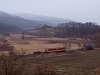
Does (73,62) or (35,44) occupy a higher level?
(35,44)

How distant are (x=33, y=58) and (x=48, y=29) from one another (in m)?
64.8

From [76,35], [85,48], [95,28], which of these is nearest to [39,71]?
[85,48]

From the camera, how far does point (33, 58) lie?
38312 millimetres

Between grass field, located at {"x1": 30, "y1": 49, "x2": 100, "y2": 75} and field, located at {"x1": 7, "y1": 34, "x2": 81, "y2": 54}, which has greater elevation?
field, located at {"x1": 7, "y1": 34, "x2": 81, "y2": 54}

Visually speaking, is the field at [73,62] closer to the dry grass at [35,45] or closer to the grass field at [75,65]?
the grass field at [75,65]

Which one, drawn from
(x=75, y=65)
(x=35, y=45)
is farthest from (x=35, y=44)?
(x=75, y=65)

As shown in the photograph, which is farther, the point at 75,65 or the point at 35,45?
the point at 35,45

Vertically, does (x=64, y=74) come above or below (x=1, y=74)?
below

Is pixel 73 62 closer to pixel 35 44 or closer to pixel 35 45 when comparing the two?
pixel 35 45

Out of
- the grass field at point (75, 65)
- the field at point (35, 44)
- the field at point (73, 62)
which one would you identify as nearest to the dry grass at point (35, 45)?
the field at point (35, 44)

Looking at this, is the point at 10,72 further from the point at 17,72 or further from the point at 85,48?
the point at 85,48

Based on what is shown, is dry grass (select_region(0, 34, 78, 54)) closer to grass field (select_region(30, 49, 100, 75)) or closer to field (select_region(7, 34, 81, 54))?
field (select_region(7, 34, 81, 54))

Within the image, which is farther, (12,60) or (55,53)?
(55,53)

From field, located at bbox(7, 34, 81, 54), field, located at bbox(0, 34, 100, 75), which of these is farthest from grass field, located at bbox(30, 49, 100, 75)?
field, located at bbox(7, 34, 81, 54)
